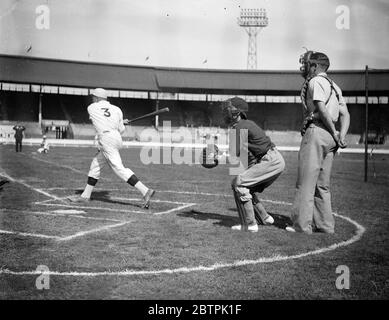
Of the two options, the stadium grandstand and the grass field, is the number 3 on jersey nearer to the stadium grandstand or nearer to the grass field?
the grass field

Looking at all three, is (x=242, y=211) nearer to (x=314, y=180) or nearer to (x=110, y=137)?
(x=314, y=180)

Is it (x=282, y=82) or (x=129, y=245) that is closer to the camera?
(x=129, y=245)

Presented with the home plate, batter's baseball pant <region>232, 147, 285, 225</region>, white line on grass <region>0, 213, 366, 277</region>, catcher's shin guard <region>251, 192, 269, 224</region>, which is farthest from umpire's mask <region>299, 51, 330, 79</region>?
the home plate

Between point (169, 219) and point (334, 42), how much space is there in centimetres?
759

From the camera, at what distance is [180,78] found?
60.4m

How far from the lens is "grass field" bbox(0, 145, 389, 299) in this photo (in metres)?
4.40

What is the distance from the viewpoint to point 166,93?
5875 centimetres

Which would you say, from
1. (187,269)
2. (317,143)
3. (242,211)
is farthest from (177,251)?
(317,143)

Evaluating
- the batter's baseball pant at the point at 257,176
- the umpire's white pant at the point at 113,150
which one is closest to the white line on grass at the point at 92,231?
the umpire's white pant at the point at 113,150

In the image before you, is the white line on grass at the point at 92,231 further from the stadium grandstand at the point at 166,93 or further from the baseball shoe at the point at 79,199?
the stadium grandstand at the point at 166,93
